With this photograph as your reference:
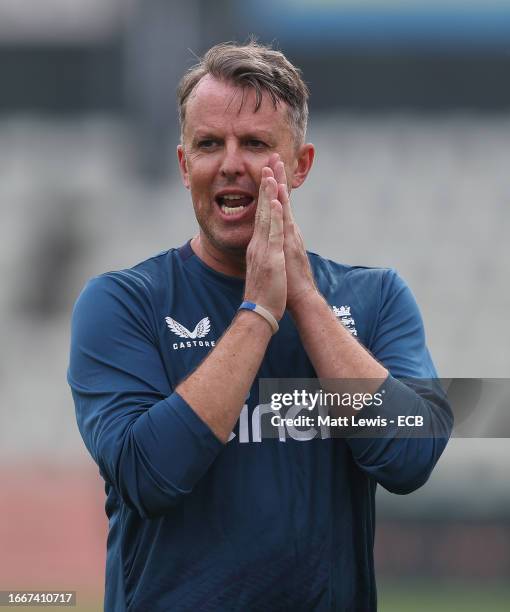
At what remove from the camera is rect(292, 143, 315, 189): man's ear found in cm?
247

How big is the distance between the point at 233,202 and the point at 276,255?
205 mm

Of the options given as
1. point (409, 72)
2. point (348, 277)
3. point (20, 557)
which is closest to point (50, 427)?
point (20, 557)

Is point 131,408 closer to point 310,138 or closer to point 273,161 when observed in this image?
point 273,161

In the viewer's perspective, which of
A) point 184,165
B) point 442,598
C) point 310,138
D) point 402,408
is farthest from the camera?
point 310,138

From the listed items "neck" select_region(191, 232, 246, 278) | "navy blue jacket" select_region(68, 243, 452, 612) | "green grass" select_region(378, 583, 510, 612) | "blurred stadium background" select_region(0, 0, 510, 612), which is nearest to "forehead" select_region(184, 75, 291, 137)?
"neck" select_region(191, 232, 246, 278)

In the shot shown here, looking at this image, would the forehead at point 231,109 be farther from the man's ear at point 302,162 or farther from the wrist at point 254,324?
the wrist at point 254,324

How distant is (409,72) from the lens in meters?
8.27

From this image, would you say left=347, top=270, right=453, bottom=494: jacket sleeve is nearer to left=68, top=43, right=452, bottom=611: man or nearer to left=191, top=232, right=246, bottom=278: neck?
left=68, top=43, right=452, bottom=611: man

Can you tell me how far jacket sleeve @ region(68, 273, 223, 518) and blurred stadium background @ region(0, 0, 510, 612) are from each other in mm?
5385

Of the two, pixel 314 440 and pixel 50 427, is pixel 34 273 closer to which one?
pixel 50 427

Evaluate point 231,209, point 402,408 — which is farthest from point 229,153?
point 402,408

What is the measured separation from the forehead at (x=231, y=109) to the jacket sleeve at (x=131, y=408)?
40 cm

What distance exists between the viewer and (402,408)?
2.13 metres

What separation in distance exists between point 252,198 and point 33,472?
4987mm
